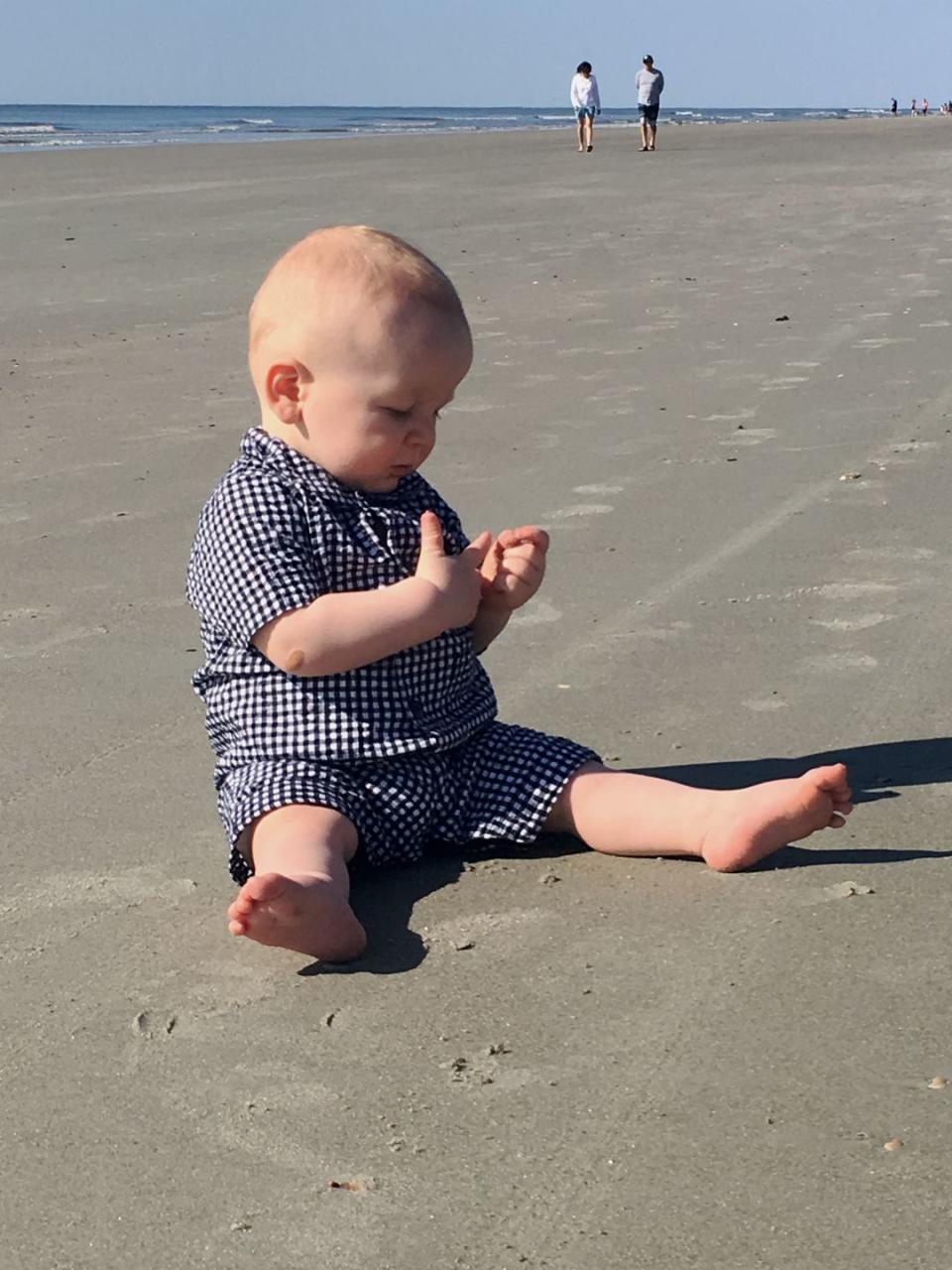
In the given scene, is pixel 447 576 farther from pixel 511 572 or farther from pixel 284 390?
pixel 284 390

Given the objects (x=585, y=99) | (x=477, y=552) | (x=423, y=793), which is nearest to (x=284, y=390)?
(x=477, y=552)

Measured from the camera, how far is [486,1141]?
1.99 meters

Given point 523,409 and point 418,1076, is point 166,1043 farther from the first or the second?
point 523,409

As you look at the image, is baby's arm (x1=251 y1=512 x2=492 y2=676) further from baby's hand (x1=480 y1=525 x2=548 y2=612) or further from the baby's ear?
the baby's ear

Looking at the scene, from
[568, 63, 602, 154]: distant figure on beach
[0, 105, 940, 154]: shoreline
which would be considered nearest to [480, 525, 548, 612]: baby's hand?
[568, 63, 602, 154]: distant figure on beach

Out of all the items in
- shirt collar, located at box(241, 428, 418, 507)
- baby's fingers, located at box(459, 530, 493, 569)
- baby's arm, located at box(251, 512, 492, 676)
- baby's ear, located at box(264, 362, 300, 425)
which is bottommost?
baby's arm, located at box(251, 512, 492, 676)

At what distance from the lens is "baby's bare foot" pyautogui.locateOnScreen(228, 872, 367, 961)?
238cm

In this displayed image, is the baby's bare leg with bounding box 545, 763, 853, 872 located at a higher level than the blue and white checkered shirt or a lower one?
lower

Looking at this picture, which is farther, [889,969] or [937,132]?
[937,132]

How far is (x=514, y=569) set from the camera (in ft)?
9.66

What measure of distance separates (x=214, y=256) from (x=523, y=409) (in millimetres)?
5787

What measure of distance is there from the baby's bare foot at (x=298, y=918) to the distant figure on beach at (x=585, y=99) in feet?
80.1

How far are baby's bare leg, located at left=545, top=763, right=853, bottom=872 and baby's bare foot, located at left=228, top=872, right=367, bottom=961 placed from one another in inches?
20.0

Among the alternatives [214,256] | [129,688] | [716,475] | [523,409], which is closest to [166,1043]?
[129,688]
